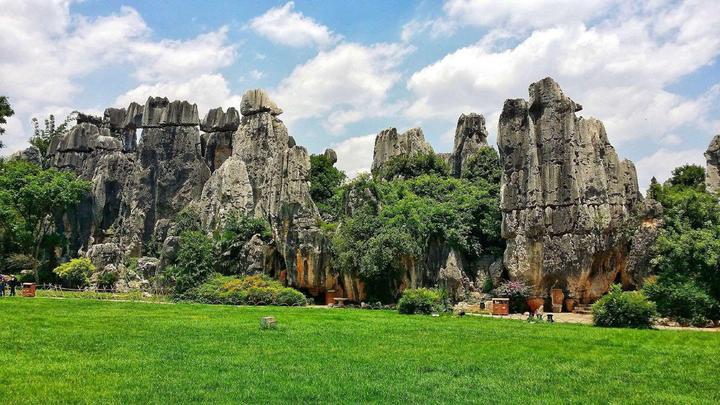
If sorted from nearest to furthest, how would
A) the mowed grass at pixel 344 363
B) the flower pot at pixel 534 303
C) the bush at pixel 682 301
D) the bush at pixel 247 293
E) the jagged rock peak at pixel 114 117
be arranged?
the mowed grass at pixel 344 363
the bush at pixel 682 301
the flower pot at pixel 534 303
the bush at pixel 247 293
the jagged rock peak at pixel 114 117

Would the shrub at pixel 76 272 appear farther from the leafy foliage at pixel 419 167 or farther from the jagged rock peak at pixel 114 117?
the leafy foliage at pixel 419 167

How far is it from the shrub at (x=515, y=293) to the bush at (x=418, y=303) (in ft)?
15.1

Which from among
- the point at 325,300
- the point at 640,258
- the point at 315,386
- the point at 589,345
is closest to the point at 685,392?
the point at 589,345

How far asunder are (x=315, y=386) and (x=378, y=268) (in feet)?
72.4

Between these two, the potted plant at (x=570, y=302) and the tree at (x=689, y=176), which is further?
the tree at (x=689, y=176)

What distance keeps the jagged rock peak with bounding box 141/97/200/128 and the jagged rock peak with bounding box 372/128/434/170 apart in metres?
19.7

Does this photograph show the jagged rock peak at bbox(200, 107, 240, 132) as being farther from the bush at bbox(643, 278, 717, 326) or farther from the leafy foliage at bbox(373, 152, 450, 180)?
the bush at bbox(643, 278, 717, 326)

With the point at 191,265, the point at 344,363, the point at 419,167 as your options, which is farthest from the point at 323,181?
the point at 344,363

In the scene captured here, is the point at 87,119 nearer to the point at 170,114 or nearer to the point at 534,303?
the point at 170,114

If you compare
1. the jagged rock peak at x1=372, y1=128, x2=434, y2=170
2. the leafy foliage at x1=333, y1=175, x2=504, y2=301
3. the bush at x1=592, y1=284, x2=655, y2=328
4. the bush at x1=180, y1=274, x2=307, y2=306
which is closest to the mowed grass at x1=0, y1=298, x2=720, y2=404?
the bush at x1=592, y1=284, x2=655, y2=328

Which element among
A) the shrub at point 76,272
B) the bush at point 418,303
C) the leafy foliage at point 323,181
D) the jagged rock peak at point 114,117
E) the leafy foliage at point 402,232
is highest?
the jagged rock peak at point 114,117

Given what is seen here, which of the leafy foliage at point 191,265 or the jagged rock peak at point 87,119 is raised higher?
the jagged rock peak at point 87,119

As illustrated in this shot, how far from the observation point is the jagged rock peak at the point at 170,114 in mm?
53906

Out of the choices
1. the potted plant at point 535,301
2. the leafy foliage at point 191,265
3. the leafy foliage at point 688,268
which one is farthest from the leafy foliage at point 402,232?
the leafy foliage at point 688,268
